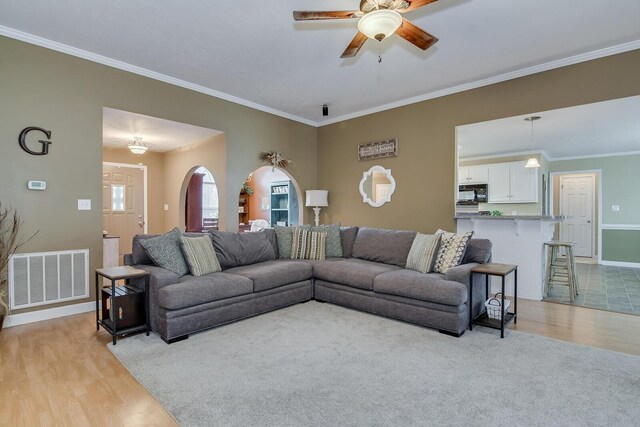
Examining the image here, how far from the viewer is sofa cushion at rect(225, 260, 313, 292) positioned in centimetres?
341

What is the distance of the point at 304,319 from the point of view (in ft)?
11.0

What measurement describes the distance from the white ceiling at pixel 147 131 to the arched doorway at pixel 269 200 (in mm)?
1902

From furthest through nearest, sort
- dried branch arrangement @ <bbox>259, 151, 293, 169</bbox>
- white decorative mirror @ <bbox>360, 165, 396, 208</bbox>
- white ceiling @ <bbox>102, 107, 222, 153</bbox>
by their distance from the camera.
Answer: dried branch arrangement @ <bbox>259, 151, 293, 169</bbox>, white decorative mirror @ <bbox>360, 165, 396, 208</bbox>, white ceiling @ <bbox>102, 107, 222, 153</bbox>

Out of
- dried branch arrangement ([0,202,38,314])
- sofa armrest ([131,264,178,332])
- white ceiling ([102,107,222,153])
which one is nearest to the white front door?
white ceiling ([102,107,222,153])

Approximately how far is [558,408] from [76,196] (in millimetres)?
4567

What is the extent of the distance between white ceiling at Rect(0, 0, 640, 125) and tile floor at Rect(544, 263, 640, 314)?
2.83 m

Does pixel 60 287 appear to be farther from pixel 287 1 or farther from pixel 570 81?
pixel 570 81

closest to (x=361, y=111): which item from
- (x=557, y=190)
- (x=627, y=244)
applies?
(x=557, y=190)

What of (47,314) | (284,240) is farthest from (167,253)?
(284,240)

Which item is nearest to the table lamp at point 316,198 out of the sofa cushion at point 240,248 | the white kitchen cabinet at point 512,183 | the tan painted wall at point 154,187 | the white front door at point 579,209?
the sofa cushion at point 240,248

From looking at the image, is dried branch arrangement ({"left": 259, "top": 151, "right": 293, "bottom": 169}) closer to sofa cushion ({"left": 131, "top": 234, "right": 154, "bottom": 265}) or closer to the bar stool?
sofa cushion ({"left": 131, "top": 234, "right": 154, "bottom": 265})

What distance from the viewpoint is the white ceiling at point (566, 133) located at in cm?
444

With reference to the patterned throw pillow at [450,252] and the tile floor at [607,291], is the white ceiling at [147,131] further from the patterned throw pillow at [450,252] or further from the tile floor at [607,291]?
the tile floor at [607,291]

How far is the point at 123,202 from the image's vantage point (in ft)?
21.0
